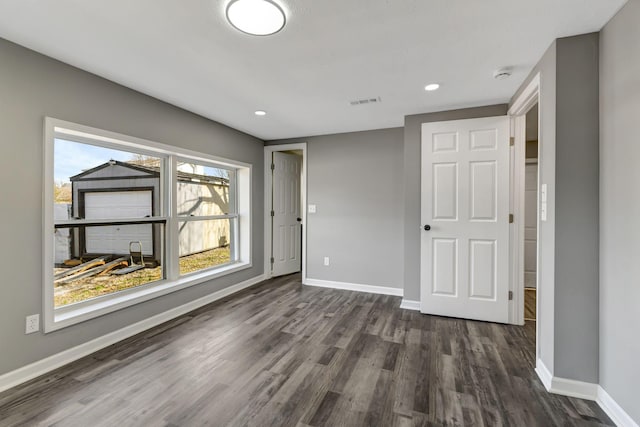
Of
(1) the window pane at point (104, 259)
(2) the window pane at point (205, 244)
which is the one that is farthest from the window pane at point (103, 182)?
(2) the window pane at point (205, 244)

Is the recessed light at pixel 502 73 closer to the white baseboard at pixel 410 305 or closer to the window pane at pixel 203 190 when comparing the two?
the white baseboard at pixel 410 305

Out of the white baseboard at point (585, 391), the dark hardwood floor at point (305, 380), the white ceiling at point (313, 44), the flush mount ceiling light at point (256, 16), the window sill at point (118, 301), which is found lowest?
the dark hardwood floor at point (305, 380)

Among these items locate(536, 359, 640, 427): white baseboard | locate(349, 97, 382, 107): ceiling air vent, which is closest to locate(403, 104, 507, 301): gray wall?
locate(349, 97, 382, 107): ceiling air vent

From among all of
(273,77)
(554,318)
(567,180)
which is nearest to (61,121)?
(273,77)

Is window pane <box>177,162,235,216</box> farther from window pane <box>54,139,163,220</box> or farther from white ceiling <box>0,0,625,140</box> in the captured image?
white ceiling <box>0,0,625,140</box>

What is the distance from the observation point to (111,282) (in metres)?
2.61

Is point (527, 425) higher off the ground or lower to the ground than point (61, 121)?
lower

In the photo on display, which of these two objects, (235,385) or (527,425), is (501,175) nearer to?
(527,425)

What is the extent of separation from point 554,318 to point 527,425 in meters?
0.67

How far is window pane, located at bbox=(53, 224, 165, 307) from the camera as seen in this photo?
2.24 meters

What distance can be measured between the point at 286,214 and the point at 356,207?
55.8 inches

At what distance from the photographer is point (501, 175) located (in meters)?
2.80

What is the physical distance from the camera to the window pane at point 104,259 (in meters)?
2.24

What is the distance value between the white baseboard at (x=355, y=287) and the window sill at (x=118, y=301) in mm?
1414
